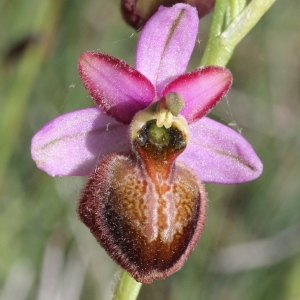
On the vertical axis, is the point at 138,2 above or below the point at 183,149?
above

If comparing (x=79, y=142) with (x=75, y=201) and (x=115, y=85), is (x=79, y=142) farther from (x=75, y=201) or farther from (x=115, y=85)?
(x=75, y=201)

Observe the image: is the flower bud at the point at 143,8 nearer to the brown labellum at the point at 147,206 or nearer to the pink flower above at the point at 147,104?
the pink flower above at the point at 147,104

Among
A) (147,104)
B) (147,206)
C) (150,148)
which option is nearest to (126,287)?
(147,206)

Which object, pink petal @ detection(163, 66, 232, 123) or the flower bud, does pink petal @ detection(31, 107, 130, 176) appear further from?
the flower bud

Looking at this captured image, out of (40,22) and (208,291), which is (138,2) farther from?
(208,291)

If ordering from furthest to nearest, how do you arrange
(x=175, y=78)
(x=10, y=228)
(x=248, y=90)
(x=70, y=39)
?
(x=248, y=90), (x=70, y=39), (x=10, y=228), (x=175, y=78)

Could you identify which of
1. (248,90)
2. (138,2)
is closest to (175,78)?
(138,2)

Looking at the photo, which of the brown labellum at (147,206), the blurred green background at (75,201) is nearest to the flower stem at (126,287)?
the brown labellum at (147,206)

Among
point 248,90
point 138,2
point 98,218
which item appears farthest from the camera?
point 248,90
